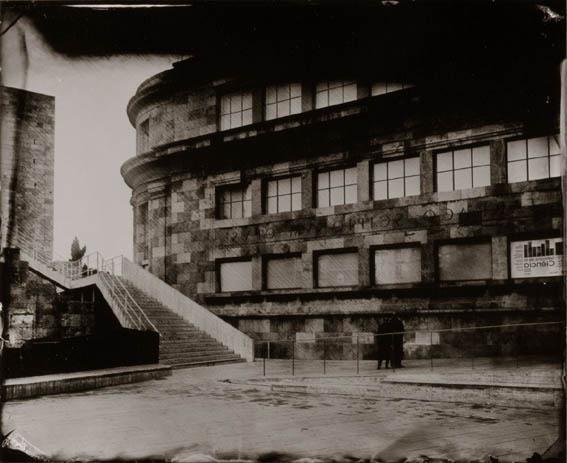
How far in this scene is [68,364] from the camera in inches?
558

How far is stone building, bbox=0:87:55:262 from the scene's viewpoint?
23.4ft

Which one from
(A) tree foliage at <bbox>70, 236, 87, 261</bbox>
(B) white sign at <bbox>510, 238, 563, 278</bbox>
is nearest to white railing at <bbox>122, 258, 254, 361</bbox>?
(A) tree foliage at <bbox>70, 236, 87, 261</bbox>

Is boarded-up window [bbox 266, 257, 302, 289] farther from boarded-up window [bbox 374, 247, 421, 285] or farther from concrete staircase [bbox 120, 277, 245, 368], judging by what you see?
boarded-up window [bbox 374, 247, 421, 285]

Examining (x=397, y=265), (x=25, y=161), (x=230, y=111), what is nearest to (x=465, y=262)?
(x=397, y=265)

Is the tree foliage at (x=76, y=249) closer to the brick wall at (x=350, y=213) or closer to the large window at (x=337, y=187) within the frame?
the brick wall at (x=350, y=213)

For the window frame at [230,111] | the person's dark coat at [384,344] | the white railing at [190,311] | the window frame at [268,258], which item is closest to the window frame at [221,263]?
the window frame at [268,258]

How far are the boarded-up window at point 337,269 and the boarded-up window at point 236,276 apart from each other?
94.8 inches

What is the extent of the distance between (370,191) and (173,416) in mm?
10351

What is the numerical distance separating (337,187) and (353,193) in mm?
551

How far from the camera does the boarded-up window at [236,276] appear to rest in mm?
20844

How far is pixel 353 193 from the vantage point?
19391 mm

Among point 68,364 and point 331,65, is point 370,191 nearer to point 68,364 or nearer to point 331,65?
point 331,65

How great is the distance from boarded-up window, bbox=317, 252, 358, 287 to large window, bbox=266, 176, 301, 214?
195 cm

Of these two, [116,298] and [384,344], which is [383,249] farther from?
[116,298]
